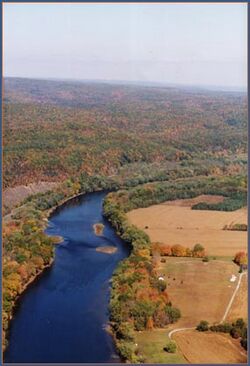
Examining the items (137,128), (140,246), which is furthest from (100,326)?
(137,128)

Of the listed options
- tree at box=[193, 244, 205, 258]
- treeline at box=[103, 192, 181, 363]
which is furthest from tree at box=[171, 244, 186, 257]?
treeline at box=[103, 192, 181, 363]

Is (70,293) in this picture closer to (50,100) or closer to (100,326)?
(100,326)

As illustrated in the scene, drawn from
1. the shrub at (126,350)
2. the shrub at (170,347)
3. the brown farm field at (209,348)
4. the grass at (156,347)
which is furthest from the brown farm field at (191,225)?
the shrub at (126,350)

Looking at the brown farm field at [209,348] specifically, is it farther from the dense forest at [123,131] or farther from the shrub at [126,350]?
the dense forest at [123,131]

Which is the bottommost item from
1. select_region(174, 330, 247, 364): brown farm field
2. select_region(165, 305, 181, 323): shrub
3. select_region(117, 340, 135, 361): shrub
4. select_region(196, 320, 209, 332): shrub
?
select_region(117, 340, 135, 361): shrub

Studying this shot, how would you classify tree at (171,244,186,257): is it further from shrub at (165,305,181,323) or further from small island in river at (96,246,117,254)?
shrub at (165,305,181,323)

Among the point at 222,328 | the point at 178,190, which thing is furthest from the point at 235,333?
the point at 178,190
